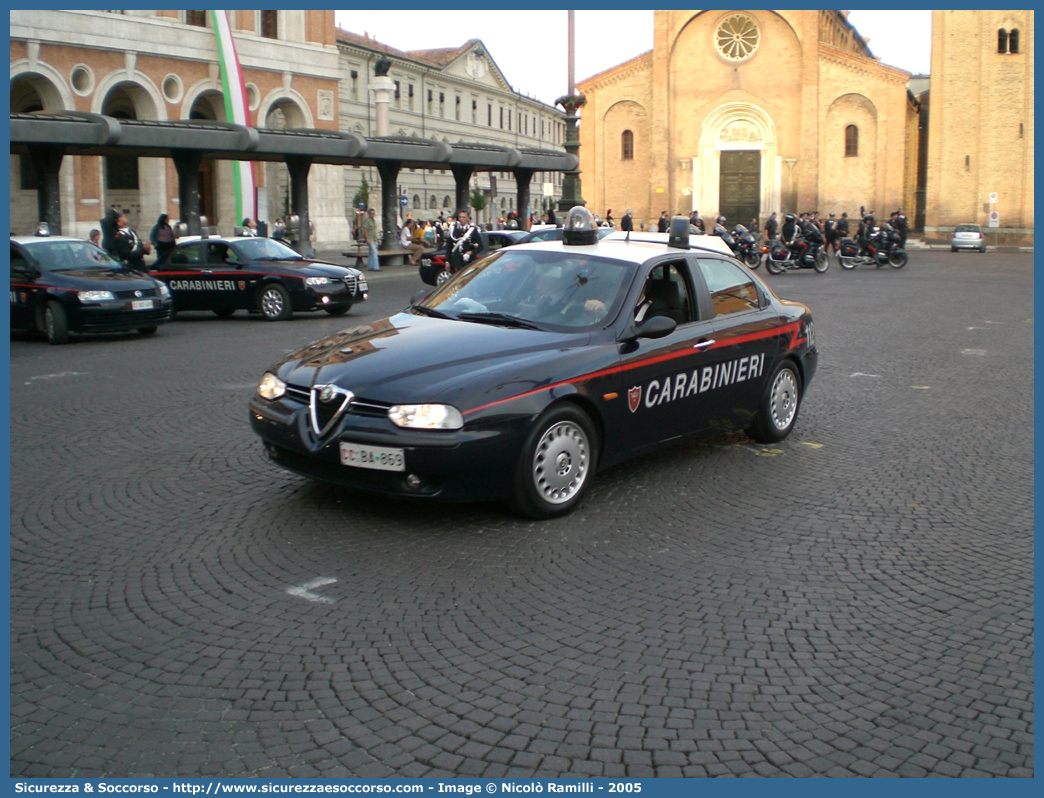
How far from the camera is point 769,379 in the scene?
7688 mm

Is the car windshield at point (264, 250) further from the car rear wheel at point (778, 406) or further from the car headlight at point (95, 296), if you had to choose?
the car rear wheel at point (778, 406)

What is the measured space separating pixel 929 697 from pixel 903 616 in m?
0.80

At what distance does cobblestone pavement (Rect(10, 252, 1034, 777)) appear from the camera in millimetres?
3375

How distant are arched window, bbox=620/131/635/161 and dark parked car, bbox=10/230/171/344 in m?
52.5

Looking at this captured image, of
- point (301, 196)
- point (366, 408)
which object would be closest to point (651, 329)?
point (366, 408)

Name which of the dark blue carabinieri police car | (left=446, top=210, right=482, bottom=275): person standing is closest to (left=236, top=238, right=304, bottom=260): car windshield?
(left=446, top=210, right=482, bottom=275): person standing

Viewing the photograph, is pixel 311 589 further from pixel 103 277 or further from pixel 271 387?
pixel 103 277

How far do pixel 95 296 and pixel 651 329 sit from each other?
10871 mm

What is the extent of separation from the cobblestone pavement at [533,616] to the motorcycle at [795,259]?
2473cm

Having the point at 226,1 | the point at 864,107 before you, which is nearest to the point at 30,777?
the point at 226,1

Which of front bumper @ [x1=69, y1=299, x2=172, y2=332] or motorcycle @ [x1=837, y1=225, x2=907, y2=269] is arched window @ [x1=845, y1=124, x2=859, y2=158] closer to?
motorcycle @ [x1=837, y1=225, x2=907, y2=269]

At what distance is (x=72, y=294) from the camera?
14711mm

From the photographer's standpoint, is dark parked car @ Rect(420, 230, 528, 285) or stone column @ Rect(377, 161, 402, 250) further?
stone column @ Rect(377, 161, 402, 250)

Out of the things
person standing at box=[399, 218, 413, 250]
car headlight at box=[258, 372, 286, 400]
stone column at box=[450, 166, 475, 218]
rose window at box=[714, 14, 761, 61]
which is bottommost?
car headlight at box=[258, 372, 286, 400]
